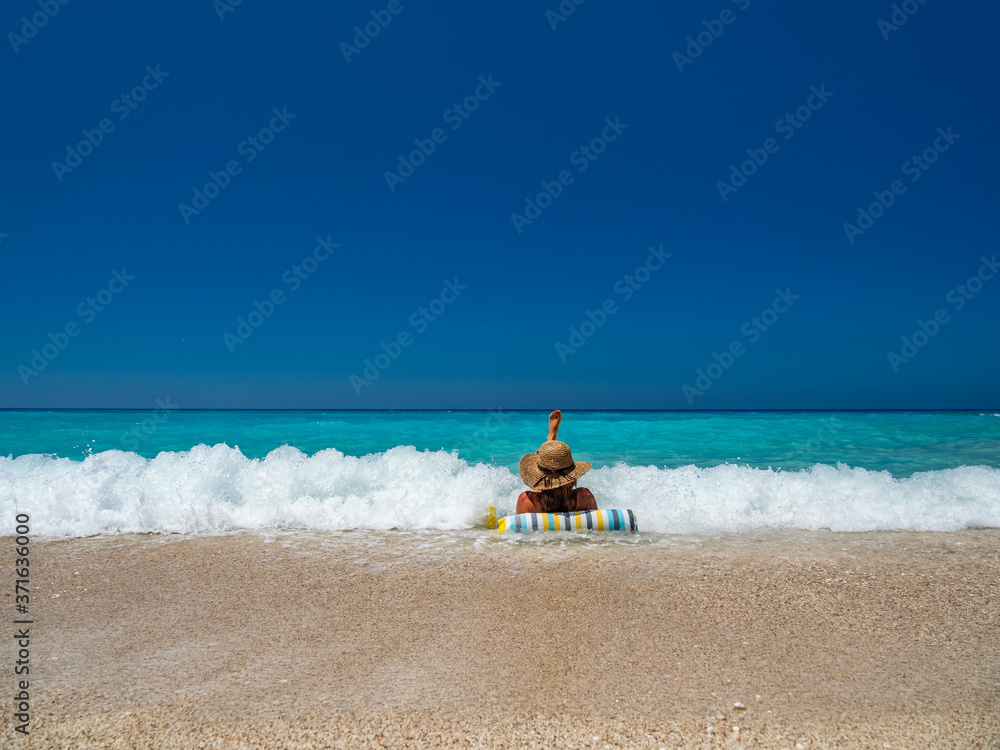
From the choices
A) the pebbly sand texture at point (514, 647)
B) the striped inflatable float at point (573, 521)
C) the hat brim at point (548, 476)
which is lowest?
the pebbly sand texture at point (514, 647)

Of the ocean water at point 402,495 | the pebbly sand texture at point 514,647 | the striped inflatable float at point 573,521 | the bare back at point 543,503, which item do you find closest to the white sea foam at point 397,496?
the ocean water at point 402,495

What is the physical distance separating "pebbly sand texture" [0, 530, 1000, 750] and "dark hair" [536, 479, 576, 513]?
2.25 ft

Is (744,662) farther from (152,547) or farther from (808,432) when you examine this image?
(808,432)

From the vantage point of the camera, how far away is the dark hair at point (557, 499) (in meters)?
5.67

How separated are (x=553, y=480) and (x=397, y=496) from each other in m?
2.01

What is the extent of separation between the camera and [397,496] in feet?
21.5

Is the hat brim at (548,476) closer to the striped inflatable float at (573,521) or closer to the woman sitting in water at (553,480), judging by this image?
the woman sitting in water at (553,480)

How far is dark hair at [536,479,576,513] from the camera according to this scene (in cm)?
567

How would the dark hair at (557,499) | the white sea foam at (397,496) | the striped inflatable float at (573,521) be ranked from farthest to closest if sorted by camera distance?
1. the white sea foam at (397,496)
2. the dark hair at (557,499)
3. the striped inflatable float at (573,521)

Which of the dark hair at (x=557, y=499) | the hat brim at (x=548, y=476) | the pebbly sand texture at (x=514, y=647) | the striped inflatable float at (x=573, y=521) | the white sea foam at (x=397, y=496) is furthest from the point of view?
the white sea foam at (x=397, y=496)

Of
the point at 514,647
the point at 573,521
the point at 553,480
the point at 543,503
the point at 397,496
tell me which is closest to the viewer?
the point at 514,647

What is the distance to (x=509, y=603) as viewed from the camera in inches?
149

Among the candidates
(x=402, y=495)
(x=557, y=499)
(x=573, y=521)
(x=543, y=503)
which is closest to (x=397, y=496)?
(x=402, y=495)

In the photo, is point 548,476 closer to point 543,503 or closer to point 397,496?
point 543,503
